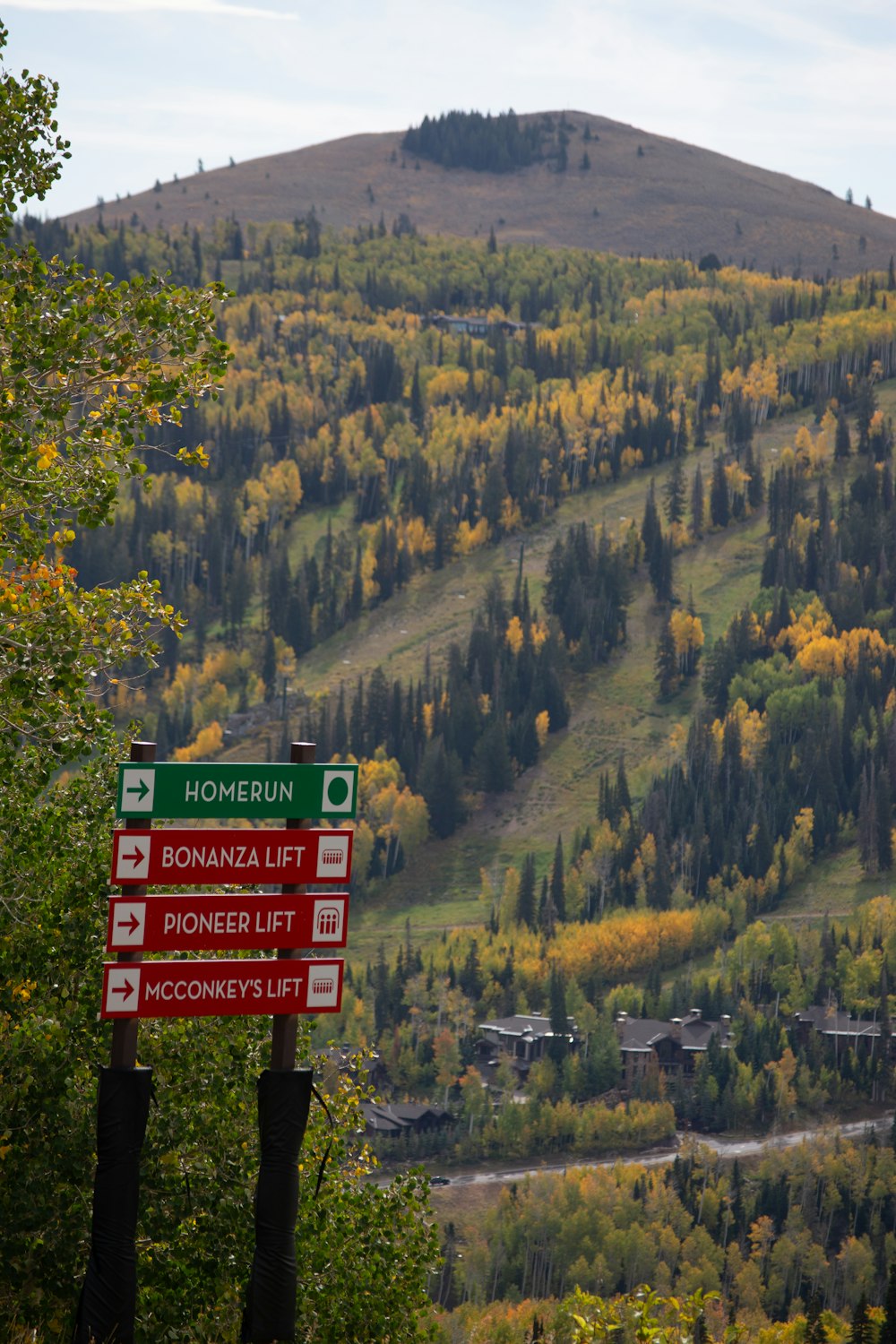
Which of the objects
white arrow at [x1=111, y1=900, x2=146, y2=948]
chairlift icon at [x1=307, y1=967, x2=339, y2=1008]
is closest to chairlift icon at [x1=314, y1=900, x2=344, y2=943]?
chairlift icon at [x1=307, y1=967, x2=339, y2=1008]

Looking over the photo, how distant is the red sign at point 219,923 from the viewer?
65.7ft

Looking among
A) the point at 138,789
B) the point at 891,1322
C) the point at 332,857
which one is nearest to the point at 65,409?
the point at 138,789

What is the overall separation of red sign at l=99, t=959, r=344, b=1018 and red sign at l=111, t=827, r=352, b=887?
39.8 inches

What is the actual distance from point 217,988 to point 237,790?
2399mm

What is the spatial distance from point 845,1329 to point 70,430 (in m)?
127

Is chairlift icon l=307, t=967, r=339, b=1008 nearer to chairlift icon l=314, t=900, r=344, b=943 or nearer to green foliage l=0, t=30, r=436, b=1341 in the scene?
chairlift icon l=314, t=900, r=344, b=943

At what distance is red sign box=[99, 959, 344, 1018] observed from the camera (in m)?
20.1

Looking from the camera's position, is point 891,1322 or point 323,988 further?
point 891,1322

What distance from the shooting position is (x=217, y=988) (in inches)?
804

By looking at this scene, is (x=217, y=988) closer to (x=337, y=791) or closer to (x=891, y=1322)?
(x=337, y=791)

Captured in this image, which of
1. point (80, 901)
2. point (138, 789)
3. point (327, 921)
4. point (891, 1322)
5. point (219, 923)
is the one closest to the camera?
point (138, 789)

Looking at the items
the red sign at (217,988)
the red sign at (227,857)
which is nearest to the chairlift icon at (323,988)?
the red sign at (217,988)

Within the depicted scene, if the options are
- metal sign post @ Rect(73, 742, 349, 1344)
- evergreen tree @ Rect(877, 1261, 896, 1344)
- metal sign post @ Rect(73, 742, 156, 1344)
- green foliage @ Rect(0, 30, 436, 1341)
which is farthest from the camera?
evergreen tree @ Rect(877, 1261, 896, 1344)

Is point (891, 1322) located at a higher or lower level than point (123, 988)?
lower
